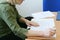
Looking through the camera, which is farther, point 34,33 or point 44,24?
point 44,24

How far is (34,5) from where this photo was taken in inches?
106

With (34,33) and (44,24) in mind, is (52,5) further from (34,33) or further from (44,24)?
(34,33)

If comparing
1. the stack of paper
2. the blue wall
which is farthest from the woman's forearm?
the blue wall

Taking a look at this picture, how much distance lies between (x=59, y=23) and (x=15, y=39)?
0.54 meters

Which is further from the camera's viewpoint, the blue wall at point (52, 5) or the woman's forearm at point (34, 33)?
the blue wall at point (52, 5)

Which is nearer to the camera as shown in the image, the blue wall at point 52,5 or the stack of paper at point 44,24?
the stack of paper at point 44,24

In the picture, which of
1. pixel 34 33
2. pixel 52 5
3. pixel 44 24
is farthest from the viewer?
pixel 52 5

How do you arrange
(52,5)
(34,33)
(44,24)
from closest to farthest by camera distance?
1. (34,33)
2. (44,24)
3. (52,5)

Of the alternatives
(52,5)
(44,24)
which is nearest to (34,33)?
(44,24)

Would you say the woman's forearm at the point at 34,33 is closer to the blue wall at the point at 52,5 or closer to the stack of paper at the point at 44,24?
the stack of paper at the point at 44,24

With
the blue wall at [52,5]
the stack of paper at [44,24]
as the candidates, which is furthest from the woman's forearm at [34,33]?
the blue wall at [52,5]

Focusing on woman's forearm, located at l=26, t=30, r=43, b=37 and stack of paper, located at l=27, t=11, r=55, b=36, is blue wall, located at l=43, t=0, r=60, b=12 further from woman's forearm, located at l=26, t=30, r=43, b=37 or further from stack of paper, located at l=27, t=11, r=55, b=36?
woman's forearm, located at l=26, t=30, r=43, b=37

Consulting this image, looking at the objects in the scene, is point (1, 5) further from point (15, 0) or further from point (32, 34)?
point (32, 34)

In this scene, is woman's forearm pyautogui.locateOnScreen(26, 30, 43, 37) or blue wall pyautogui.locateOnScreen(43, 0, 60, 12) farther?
blue wall pyautogui.locateOnScreen(43, 0, 60, 12)
